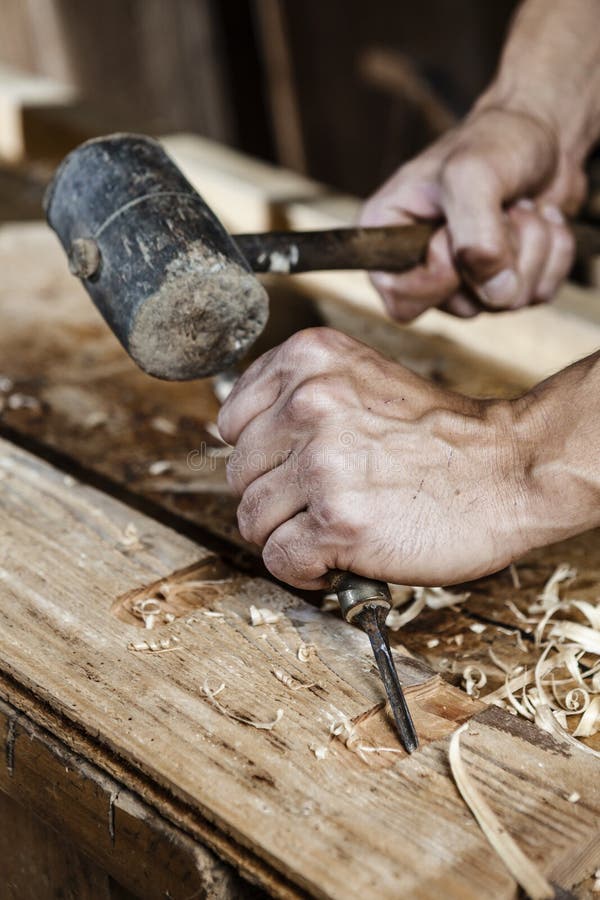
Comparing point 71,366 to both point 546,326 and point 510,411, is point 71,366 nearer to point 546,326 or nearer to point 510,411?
point 546,326

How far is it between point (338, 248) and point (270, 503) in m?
0.70

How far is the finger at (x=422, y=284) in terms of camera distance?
1.99m

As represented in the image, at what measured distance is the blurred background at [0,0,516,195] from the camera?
5.09m

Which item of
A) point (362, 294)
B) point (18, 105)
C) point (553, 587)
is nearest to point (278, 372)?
point (553, 587)

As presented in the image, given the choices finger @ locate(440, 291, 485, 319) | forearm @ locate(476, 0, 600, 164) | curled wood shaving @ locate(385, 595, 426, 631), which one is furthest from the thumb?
curled wood shaving @ locate(385, 595, 426, 631)

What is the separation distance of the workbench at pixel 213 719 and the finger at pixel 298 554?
A: 0.06 meters

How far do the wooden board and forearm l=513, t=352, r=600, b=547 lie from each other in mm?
232

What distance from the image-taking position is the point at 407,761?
41.9 inches

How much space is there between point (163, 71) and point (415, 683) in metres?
4.74

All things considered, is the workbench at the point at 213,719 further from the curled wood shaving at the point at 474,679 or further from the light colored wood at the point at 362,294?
the light colored wood at the point at 362,294

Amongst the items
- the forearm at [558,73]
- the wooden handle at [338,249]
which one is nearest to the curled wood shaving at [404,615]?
the wooden handle at [338,249]

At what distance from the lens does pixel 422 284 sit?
2012 mm

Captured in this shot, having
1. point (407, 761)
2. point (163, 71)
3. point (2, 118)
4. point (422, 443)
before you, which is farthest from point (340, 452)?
point (163, 71)

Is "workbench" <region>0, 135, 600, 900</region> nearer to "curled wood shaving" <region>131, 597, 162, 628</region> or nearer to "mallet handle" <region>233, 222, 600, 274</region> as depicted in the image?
"curled wood shaving" <region>131, 597, 162, 628</region>
